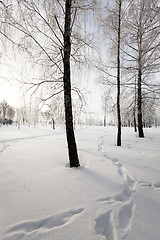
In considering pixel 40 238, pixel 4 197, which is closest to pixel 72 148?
pixel 4 197

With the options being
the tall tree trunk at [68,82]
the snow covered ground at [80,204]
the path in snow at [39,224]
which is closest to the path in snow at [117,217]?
the snow covered ground at [80,204]

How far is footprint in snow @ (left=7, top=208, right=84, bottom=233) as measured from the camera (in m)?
1.33

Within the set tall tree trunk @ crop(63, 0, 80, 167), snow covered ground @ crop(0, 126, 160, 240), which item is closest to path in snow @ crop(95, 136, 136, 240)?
snow covered ground @ crop(0, 126, 160, 240)

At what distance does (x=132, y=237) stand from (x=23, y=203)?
5.57 ft

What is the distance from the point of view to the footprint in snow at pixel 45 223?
1.33 m

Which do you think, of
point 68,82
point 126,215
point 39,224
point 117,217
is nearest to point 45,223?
point 39,224

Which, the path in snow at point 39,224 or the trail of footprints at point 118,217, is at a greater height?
the path in snow at point 39,224

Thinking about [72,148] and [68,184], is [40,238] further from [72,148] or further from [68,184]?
[72,148]

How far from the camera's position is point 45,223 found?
1.44 metres

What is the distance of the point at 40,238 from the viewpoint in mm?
1226

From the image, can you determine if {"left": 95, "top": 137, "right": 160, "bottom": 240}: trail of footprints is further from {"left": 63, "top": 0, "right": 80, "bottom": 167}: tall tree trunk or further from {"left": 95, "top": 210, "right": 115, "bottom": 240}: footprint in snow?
{"left": 63, "top": 0, "right": 80, "bottom": 167}: tall tree trunk

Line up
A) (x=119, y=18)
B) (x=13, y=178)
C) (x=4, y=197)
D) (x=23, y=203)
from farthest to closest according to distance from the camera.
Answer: (x=119, y=18) < (x=13, y=178) < (x=4, y=197) < (x=23, y=203)

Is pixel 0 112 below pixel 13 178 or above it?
above

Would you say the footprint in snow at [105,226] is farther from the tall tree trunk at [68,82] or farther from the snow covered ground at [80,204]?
the tall tree trunk at [68,82]
